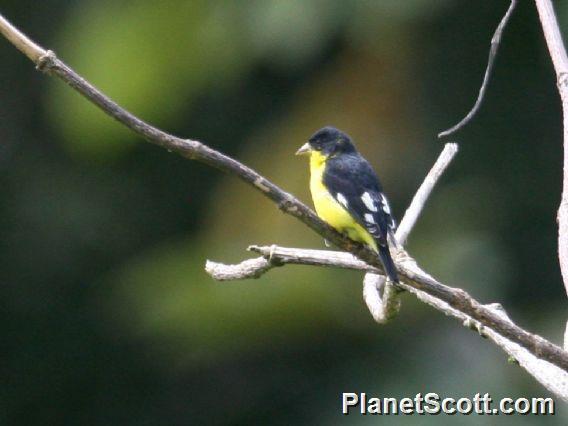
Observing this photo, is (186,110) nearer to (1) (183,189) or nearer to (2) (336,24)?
(1) (183,189)

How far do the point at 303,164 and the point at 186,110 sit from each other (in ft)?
5.88

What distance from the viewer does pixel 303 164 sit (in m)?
8.80

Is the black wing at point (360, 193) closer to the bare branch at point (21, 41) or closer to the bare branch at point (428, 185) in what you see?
the bare branch at point (428, 185)

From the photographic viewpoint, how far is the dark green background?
902cm

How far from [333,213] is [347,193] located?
10 centimetres

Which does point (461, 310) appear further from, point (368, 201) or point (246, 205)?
point (246, 205)

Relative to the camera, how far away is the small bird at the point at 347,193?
436 centimetres

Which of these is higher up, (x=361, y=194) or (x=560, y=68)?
(x=361, y=194)

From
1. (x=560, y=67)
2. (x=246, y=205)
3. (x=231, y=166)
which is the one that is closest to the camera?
(x=231, y=166)

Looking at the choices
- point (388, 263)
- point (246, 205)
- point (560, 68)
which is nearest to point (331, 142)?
point (388, 263)

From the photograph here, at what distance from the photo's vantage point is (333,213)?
464 centimetres

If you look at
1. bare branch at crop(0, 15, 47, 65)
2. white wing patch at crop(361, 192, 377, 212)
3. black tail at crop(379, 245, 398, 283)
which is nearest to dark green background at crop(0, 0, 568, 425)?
white wing patch at crop(361, 192, 377, 212)

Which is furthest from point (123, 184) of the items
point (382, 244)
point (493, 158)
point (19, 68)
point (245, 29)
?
point (382, 244)

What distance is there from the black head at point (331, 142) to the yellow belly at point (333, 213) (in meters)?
0.05
